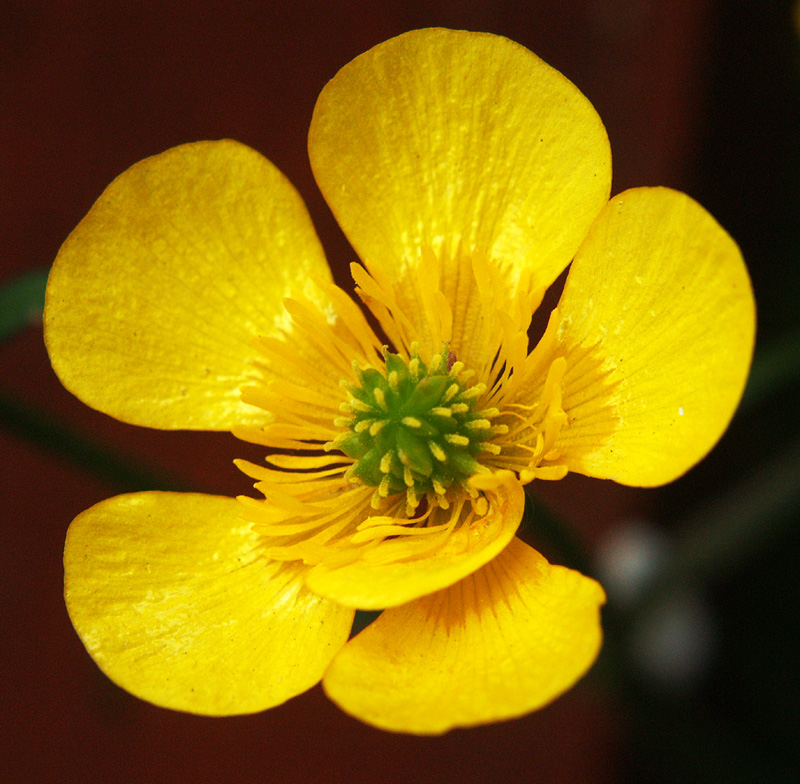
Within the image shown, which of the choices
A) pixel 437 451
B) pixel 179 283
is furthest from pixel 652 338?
pixel 179 283

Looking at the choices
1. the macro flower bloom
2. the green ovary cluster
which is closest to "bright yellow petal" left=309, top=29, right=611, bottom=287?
the macro flower bloom

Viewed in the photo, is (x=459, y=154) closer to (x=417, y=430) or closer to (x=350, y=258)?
(x=417, y=430)

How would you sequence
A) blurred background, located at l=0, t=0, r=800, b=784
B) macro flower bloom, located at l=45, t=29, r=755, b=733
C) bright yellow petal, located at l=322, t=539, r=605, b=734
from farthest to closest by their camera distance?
blurred background, located at l=0, t=0, r=800, b=784
macro flower bloom, located at l=45, t=29, r=755, b=733
bright yellow petal, located at l=322, t=539, r=605, b=734

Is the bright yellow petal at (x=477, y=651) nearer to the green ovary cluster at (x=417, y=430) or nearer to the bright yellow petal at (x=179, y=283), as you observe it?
the green ovary cluster at (x=417, y=430)

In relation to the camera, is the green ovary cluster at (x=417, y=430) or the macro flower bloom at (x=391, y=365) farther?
the green ovary cluster at (x=417, y=430)

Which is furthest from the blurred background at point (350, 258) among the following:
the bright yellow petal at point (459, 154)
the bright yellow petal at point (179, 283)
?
the bright yellow petal at point (459, 154)

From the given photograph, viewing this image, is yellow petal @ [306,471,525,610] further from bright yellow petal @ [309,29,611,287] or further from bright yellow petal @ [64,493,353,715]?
bright yellow petal @ [309,29,611,287]
